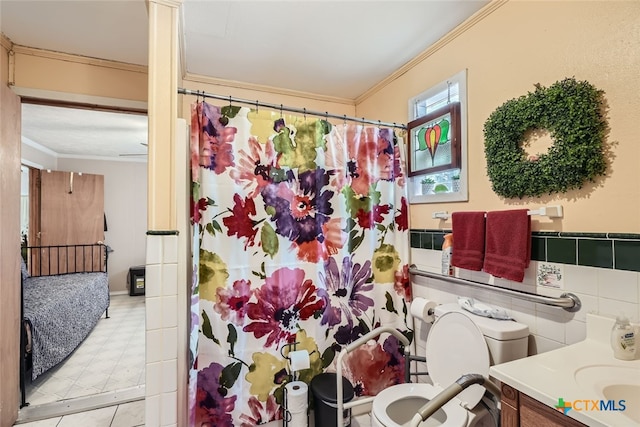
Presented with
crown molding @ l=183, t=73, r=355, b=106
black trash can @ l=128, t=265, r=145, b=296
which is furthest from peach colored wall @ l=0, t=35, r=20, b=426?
black trash can @ l=128, t=265, r=145, b=296

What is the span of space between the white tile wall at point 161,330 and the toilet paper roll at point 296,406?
0.61m

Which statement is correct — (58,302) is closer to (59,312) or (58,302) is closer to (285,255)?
(59,312)

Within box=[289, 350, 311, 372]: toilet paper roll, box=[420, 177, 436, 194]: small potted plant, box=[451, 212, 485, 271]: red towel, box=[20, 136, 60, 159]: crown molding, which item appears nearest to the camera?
box=[451, 212, 485, 271]: red towel

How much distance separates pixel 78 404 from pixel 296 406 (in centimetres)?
173

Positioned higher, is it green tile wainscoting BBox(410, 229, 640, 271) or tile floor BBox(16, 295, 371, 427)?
green tile wainscoting BBox(410, 229, 640, 271)

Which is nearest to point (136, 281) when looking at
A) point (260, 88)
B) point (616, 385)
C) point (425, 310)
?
point (260, 88)

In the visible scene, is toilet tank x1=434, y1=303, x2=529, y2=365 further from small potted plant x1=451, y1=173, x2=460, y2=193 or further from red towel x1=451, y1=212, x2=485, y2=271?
small potted plant x1=451, y1=173, x2=460, y2=193

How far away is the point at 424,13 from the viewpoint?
5.60ft

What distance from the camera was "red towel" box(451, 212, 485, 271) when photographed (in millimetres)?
1638

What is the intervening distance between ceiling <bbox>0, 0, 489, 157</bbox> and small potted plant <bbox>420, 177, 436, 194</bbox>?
88 centimetres

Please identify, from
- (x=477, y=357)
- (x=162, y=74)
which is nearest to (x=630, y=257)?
(x=477, y=357)

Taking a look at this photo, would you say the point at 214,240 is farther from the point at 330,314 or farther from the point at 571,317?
the point at 571,317

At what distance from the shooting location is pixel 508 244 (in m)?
1.49

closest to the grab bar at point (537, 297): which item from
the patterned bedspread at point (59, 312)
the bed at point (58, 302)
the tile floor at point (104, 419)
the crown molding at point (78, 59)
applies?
the tile floor at point (104, 419)
